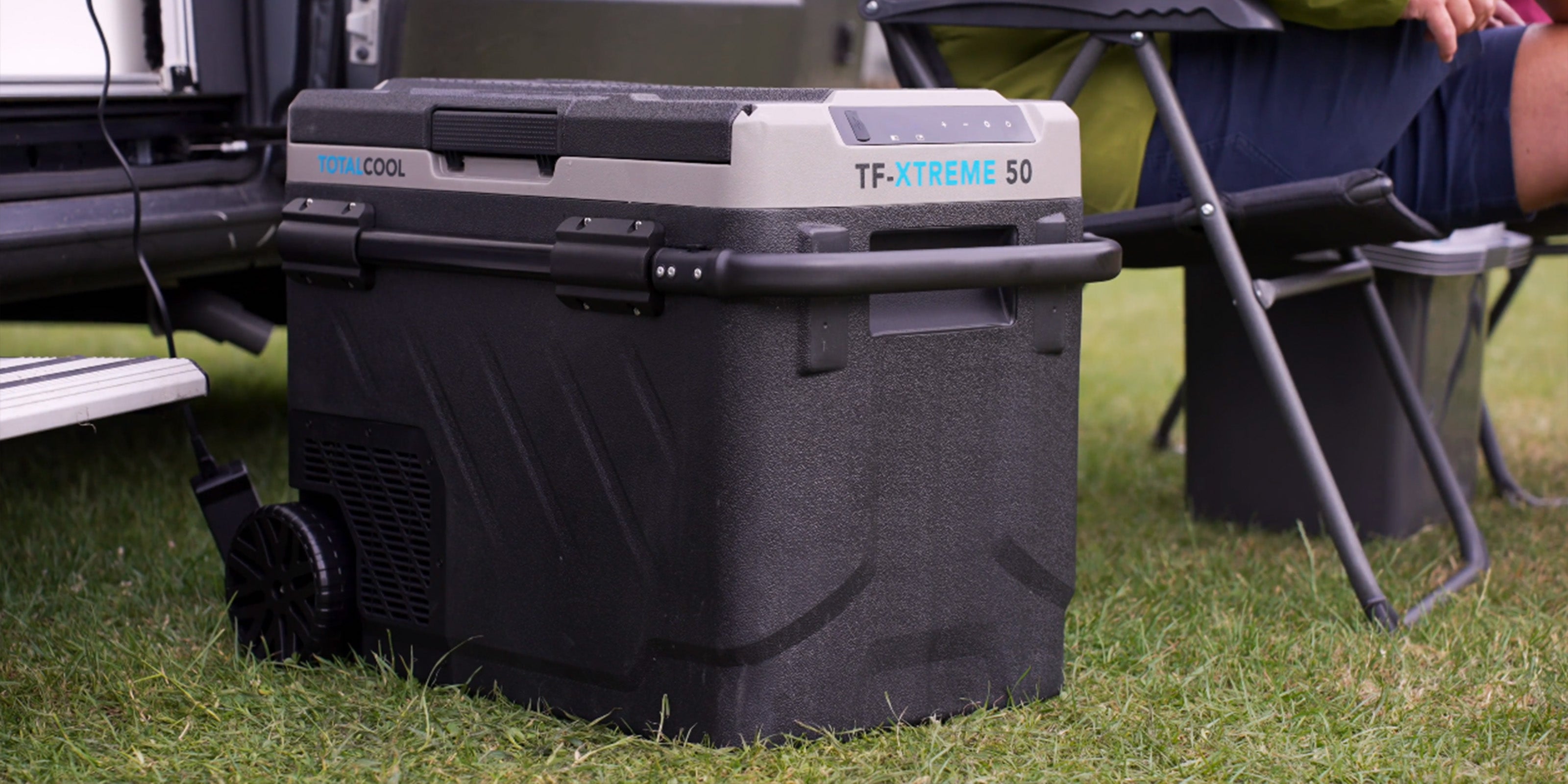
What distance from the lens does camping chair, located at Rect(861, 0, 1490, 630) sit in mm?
2027

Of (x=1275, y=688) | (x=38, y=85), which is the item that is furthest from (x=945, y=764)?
(x=38, y=85)

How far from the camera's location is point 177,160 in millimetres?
2295

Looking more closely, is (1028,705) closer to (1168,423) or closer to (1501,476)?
(1501,476)

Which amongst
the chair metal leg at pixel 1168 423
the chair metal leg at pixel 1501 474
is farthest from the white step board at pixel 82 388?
the chair metal leg at pixel 1501 474

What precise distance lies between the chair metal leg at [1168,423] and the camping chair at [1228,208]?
1.04m

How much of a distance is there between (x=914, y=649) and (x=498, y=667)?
0.47 meters

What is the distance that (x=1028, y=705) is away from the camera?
1.81 m

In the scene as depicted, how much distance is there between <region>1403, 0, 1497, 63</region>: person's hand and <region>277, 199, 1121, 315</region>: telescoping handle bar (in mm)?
549

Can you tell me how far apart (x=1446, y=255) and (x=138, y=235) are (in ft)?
6.59

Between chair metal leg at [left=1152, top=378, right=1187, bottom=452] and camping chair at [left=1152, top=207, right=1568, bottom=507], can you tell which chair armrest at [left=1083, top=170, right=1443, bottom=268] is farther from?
chair metal leg at [left=1152, top=378, right=1187, bottom=452]

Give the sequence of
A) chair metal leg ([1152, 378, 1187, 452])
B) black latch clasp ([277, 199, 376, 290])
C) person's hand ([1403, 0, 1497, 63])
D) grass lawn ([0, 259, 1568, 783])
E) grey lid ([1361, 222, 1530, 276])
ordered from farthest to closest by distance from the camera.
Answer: chair metal leg ([1152, 378, 1187, 452]) → grey lid ([1361, 222, 1530, 276]) → person's hand ([1403, 0, 1497, 63]) → black latch clasp ([277, 199, 376, 290]) → grass lawn ([0, 259, 1568, 783])

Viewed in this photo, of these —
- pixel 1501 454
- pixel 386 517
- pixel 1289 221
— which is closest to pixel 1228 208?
pixel 1289 221

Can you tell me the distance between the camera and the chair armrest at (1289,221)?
2.03 m

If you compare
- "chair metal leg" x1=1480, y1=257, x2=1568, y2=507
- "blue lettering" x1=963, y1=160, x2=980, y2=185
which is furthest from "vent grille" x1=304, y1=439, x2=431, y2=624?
"chair metal leg" x1=1480, y1=257, x2=1568, y2=507
